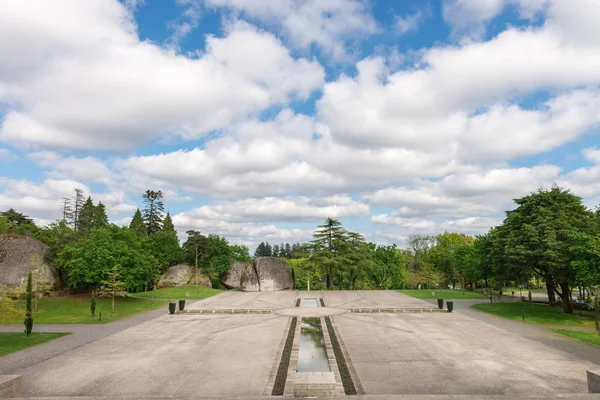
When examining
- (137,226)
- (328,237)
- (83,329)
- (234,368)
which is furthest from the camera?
(137,226)

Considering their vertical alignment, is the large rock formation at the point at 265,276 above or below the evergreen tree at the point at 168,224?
below

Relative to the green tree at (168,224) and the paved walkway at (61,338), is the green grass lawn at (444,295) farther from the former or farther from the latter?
the green tree at (168,224)

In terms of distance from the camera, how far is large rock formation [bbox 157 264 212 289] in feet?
197

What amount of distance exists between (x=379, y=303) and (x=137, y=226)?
6313 centimetres

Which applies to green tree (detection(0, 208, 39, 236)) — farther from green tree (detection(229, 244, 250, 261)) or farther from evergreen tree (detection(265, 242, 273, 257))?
evergreen tree (detection(265, 242, 273, 257))

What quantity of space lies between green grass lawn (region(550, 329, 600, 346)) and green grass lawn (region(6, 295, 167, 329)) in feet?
111

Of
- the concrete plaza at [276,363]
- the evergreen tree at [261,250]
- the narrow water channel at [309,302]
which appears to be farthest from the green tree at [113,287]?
the evergreen tree at [261,250]

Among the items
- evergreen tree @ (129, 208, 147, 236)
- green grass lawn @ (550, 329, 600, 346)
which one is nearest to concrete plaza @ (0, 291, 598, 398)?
green grass lawn @ (550, 329, 600, 346)

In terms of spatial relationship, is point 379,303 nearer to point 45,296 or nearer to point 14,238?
point 45,296

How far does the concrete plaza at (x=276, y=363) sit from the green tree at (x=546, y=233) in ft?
23.4

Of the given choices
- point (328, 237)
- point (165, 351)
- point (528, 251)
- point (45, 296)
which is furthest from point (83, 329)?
point (328, 237)

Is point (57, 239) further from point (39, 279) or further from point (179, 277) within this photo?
point (179, 277)

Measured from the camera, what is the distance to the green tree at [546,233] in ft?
92.9

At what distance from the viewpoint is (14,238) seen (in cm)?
4522
